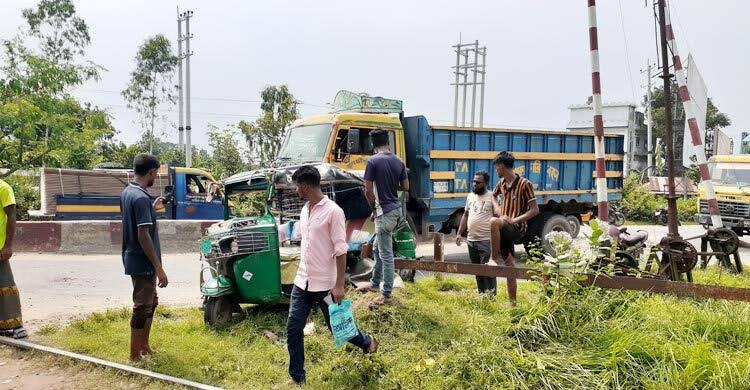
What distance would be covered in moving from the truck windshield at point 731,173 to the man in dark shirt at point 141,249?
15091 mm

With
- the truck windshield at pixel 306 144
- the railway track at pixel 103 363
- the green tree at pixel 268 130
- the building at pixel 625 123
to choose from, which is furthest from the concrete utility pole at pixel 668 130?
the building at pixel 625 123

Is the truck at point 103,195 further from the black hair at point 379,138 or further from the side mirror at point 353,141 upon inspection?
the black hair at point 379,138

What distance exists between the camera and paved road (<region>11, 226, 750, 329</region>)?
655cm

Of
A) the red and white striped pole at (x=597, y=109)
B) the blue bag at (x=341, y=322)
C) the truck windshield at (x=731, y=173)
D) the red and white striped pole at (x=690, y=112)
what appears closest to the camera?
the blue bag at (x=341, y=322)

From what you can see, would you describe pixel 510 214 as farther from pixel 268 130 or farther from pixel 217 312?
pixel 268 130

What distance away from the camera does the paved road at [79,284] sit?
21.5 ft

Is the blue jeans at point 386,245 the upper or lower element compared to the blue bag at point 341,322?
upper

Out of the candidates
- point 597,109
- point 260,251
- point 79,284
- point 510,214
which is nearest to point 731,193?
point 597,109

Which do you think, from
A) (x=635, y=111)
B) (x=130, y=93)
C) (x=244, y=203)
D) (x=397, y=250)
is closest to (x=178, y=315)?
(x=397, y=250)

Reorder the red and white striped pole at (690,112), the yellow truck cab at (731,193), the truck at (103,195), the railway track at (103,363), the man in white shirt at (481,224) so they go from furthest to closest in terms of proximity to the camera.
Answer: the yellow truck cab at (731,193)
the truck at (103,195)
the red and white striped pole at (690,112)
the man in white shirt at (481,224)
the railway track at (103,363)

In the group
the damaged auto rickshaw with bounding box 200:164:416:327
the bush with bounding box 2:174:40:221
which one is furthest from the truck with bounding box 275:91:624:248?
the bush with bounding box 2:174:40:221

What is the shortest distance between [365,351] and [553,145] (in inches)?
344

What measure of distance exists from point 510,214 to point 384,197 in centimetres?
150

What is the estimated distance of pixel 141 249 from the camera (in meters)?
4.54
